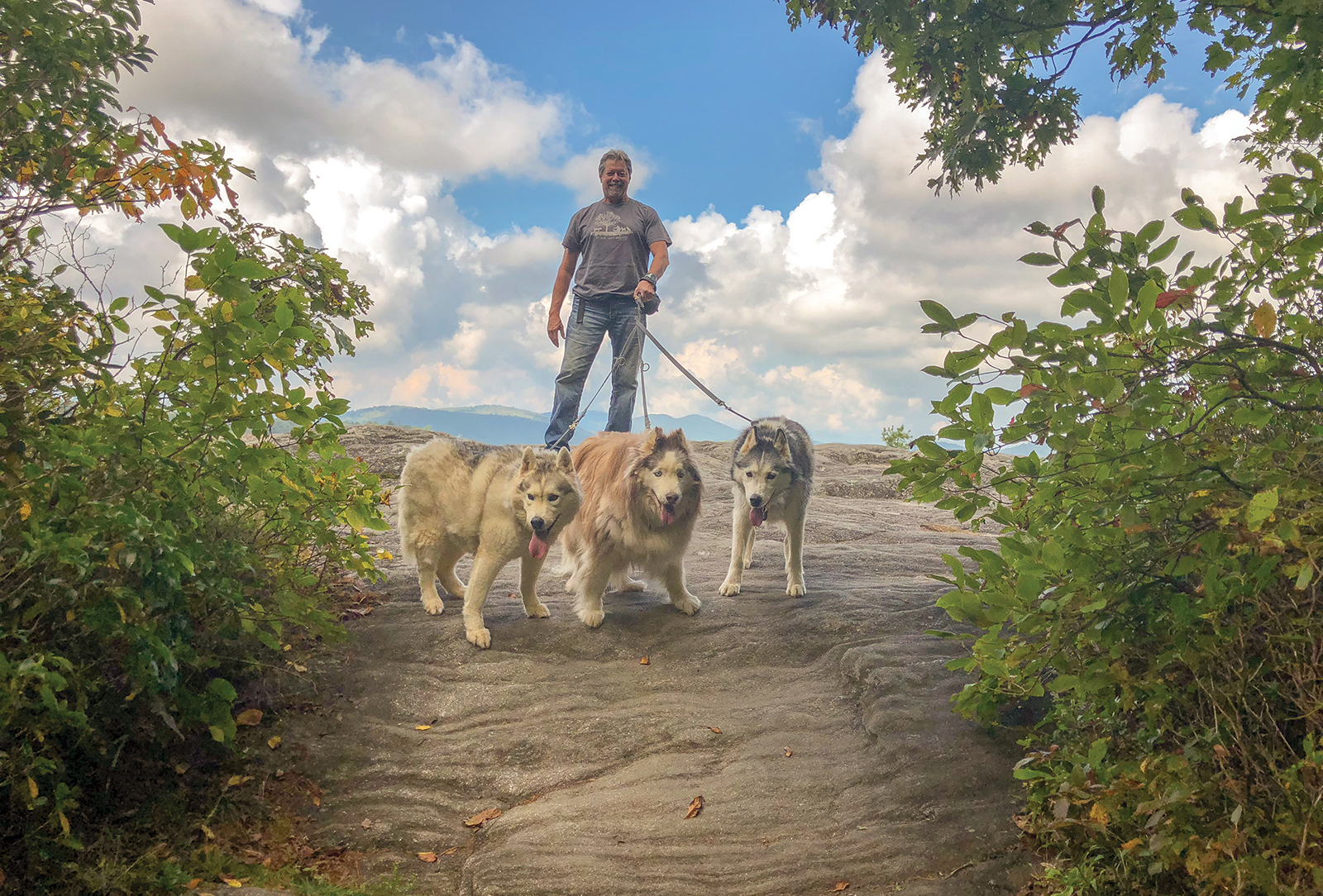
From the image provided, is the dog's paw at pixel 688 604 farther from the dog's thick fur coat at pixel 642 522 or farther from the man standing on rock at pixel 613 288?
the man standing on rock at pixel 613 288

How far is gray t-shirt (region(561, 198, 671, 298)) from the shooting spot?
7.79 meters

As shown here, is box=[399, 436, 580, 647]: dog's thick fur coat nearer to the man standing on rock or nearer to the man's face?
the man standing on rock

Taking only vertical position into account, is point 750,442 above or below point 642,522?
above

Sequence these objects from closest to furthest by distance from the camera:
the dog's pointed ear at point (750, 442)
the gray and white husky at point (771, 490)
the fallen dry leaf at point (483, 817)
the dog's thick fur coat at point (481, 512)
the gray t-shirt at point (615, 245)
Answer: the fallen dry leaf at point (483, 817) → the dog's thick fur coat at point (481, 512) → the gray and white husky at point (771, 490) → the dog's pointed ear at point (750, 442) → the gray t-shirt at point (615, 245)

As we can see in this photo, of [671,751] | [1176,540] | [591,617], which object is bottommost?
[671,751]

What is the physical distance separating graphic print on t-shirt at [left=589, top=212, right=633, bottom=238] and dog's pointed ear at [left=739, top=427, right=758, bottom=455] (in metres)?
2.70

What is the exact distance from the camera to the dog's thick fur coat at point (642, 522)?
5.92m

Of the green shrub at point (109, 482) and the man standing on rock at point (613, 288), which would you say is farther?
the man standing on rock at point (613, 288)

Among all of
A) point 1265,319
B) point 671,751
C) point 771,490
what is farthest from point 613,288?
point 1265,319

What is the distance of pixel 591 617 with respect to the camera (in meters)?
5.82

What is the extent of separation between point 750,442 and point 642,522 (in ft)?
4.24

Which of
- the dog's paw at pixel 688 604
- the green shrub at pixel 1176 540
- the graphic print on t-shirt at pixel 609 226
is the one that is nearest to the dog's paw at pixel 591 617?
the dog's paw at pixel 688 604

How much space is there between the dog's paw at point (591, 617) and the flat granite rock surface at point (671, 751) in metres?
0.08

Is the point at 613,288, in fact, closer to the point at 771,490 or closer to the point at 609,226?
the point at 609,226
